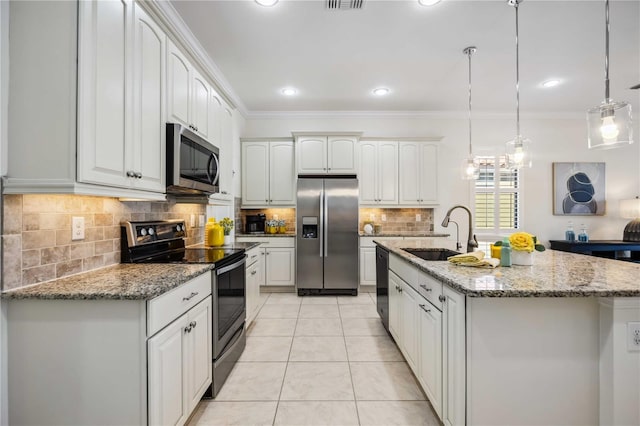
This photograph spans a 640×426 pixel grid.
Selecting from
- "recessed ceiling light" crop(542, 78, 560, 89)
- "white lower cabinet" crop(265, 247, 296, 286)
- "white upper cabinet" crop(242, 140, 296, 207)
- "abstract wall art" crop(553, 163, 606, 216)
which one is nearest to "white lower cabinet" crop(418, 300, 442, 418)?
"white lower cabinet" crop(265, 247, 296, 286)

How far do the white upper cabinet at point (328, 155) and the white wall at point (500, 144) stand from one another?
46 cm

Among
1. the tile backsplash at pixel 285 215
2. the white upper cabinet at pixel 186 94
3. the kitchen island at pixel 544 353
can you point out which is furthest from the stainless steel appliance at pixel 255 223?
the kitchen island at pixel 544 353

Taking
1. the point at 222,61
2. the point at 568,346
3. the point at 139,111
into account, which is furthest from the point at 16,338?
the point at 222,61

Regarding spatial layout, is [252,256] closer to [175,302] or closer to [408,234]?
[175,302]

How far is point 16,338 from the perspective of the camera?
1.27m

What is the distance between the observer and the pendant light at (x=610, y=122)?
1.54 metres

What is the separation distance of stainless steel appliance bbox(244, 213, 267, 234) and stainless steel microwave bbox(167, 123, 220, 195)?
7.09ft

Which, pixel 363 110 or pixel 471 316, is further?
pixel 363 110

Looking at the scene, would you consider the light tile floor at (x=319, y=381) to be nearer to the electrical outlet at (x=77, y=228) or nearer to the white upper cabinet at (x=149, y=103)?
the electrical outlet at (x=77, y=228)

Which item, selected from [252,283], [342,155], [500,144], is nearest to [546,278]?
[252,283]

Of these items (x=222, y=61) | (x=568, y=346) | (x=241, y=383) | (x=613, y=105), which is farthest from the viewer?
(x=222, y=61)

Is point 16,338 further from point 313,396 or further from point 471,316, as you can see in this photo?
point 471,316

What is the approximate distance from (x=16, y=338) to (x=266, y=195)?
3.50 metres

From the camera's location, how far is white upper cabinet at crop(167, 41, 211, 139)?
6.63ft
